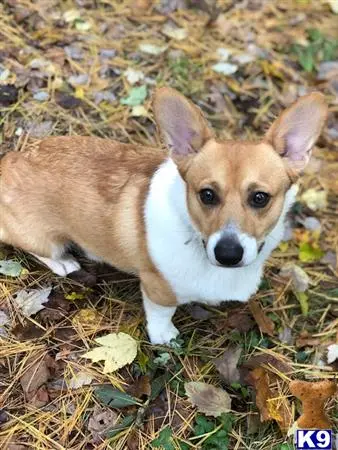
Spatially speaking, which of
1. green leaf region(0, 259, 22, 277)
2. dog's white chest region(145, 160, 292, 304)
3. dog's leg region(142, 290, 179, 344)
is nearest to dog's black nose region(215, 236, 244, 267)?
dog's white chest region(145, 160, 292, 304)

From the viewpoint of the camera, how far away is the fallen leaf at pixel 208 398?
283cm

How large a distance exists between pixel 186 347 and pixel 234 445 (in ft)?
1.94

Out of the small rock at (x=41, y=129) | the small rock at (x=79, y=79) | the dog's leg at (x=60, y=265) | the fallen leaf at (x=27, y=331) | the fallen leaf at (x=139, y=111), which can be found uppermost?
the small rock at (x=79, y=79)

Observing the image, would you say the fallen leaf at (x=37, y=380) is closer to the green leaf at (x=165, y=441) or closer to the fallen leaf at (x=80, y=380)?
the fallen leaf at (x=80, y=380)

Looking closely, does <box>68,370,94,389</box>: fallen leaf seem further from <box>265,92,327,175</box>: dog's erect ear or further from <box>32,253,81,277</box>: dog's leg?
<box>265,92,327,175</box>: dog's erect ear

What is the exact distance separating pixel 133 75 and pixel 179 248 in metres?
1.94

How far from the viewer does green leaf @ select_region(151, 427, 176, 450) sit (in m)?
2.72

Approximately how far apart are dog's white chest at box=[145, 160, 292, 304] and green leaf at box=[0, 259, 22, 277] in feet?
2.91

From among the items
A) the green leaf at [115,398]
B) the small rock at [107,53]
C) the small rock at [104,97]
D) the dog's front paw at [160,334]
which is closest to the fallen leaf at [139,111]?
the small rock at [104,97]

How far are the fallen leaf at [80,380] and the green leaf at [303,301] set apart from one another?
4.35 feet

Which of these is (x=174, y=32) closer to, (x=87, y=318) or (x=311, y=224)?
(x=311, y=224)

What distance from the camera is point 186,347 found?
3170mm

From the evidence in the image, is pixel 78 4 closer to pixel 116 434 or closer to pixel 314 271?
pixel 314 271

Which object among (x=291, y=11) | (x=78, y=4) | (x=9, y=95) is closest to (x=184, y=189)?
(x=9, y=95)
